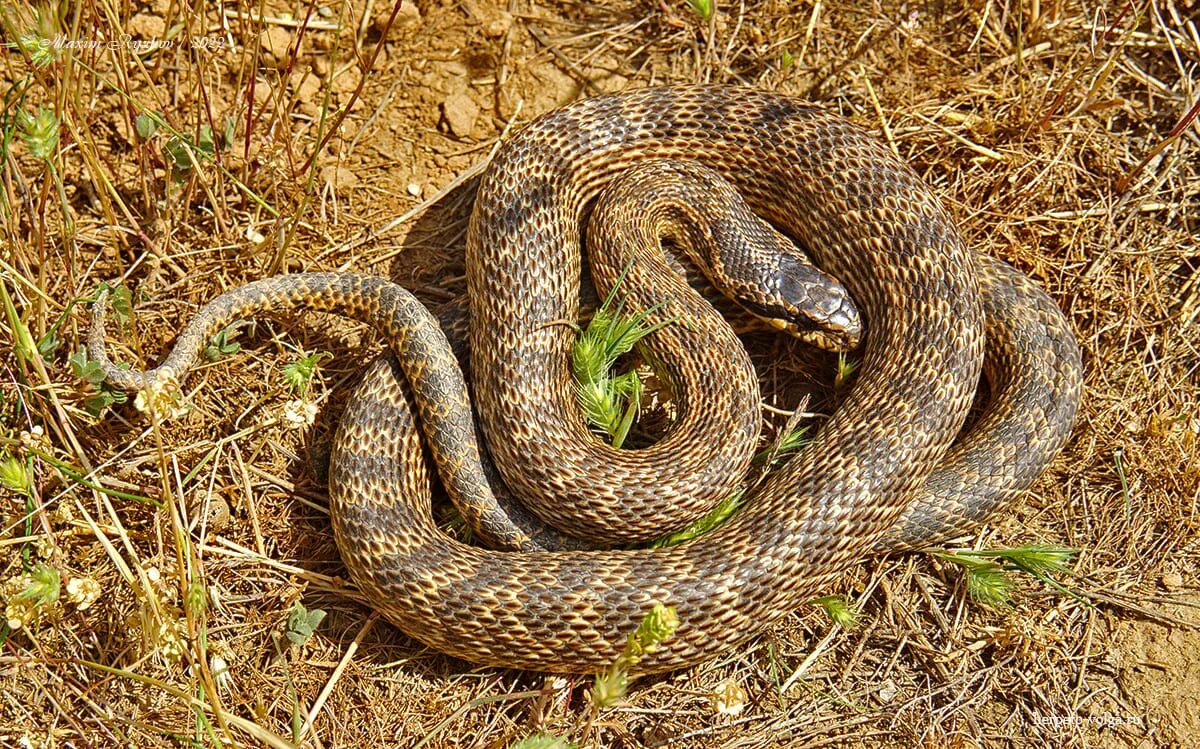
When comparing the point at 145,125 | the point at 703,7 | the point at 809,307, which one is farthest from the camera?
the point at 703,7

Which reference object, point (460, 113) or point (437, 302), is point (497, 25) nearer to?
point (460, 113)

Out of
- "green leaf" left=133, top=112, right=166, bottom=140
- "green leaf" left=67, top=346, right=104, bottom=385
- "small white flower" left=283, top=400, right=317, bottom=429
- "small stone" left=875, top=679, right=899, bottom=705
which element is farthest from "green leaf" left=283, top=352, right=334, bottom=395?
"small stone" left=875, top=679, right=899, bottom=705

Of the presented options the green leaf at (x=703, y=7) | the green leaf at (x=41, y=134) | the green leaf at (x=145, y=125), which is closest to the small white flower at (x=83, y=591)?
the green leaf at (x=41, y=134)

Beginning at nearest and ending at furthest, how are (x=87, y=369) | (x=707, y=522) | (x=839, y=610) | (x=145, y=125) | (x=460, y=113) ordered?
(x=87, y=369) → (x=839, y=610) → (x=707, y=522) → (x=145, y=125) → (x=460, y=113)

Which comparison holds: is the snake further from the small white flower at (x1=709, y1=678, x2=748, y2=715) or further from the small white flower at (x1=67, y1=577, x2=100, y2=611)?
the small white flower at (x1=67, y1=577, x2=100, y2=611)

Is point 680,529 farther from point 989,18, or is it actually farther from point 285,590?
point 989,18

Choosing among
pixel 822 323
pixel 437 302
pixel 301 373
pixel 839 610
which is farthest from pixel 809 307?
pixel 301 373

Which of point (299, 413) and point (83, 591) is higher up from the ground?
point (299, 413)

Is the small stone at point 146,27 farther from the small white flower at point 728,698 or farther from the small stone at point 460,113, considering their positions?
the small white flower at point 728,698
